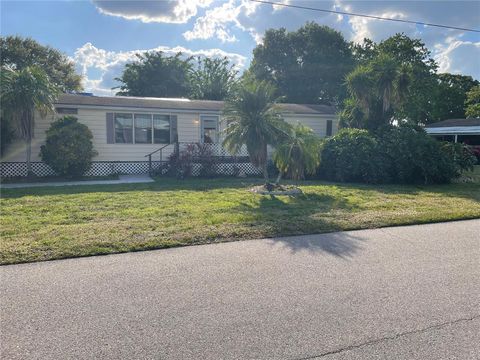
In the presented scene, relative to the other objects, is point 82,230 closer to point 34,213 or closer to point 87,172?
point 34,213

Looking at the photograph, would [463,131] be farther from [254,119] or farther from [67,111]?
[67,111]

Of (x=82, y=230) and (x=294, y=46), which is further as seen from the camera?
(x=294, y=46)

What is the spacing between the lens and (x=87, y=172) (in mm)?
12984

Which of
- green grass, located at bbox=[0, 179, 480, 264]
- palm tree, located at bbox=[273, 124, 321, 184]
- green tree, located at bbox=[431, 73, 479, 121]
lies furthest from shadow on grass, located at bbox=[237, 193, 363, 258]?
green tree, located at bbox=[431, 73, 479, 121]

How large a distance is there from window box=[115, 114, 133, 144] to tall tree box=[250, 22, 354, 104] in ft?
66.0

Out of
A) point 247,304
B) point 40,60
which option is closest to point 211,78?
point 40,60

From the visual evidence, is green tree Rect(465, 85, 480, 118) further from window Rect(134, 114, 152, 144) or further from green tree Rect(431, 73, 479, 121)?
window Rect(134, 114, 152, 144)

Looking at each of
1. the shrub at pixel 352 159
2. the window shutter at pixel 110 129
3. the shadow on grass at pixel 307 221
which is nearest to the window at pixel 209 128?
the window shutter at pixel 110 129

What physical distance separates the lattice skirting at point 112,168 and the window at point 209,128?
63.8 inches

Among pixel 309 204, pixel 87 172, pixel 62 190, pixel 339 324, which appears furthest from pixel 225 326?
pixel 87 172

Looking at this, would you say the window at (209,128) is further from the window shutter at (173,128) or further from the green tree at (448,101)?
the green tree at (448,101)

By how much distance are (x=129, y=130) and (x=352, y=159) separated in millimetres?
8340

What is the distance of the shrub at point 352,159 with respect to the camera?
11453 mm

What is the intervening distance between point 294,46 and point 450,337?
3395cm
